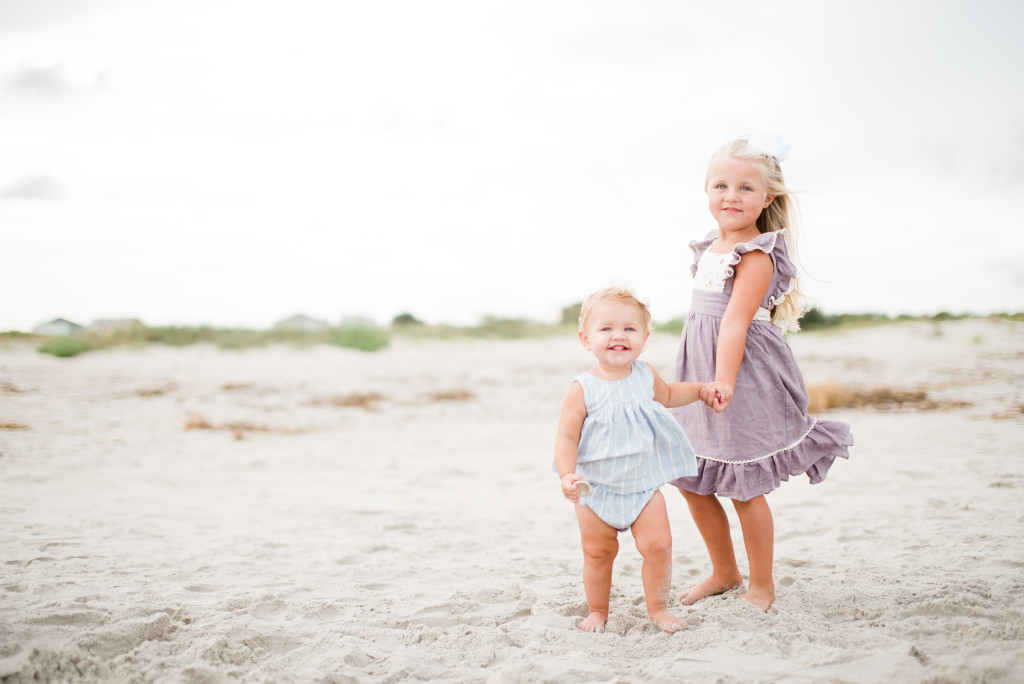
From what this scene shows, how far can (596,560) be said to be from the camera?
2.46 metres

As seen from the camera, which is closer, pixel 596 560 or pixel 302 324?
pixel 596 560

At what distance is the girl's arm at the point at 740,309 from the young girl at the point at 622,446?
85mm

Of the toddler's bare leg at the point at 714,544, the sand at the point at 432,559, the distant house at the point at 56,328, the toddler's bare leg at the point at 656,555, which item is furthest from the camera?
the distant house at the point at 56,328

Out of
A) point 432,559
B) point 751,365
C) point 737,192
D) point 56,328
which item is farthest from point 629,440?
point 56,328

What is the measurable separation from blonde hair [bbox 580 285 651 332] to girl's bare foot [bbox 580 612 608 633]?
3.38 feet

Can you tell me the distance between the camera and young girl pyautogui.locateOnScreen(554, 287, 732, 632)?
2.38 meters

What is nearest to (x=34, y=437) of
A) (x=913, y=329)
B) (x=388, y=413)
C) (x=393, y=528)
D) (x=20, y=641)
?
(x=388, y=413)

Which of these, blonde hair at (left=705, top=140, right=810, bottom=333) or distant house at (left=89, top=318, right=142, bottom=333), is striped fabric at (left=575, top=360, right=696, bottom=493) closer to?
blonde hair at (left=705, top=140, right=810, bottom=333)

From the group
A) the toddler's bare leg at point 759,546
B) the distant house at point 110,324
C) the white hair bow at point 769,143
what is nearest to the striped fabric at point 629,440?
the toddler's bare leg at point 759,546

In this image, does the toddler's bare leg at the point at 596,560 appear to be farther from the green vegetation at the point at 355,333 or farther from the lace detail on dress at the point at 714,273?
the green vegetation at the point at 355,333

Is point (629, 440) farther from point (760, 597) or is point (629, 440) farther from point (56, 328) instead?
point (56, 328)

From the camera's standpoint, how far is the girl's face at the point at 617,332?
2.40m

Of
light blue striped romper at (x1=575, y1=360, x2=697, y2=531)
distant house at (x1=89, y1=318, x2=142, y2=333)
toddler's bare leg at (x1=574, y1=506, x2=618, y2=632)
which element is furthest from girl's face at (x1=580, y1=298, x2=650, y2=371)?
distant house at (x1=89, y1=318, x2=142, y2=333)

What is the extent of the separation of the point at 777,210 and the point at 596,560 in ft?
5.00
